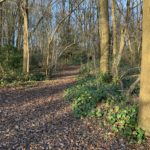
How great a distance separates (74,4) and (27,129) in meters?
13.0

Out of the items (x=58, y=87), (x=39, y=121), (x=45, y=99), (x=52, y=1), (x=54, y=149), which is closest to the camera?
(x=54, y=149)

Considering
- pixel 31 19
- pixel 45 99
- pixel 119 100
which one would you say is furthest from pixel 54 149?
pixel 31 19

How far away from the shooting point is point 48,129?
25.2ft

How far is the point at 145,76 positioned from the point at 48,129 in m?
2.37

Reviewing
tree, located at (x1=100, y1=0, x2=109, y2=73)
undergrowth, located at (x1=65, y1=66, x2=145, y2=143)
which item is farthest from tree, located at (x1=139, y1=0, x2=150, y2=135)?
tree, located at (x1=100, y1=0, x2=109, y2=73)

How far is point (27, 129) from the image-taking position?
761 centimetres

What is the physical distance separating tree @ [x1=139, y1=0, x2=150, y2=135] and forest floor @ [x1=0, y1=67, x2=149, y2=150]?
0.60 meters

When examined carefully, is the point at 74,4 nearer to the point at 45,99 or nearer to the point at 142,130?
the point at 45,99

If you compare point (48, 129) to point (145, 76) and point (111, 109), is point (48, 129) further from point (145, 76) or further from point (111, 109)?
point (145, 76)

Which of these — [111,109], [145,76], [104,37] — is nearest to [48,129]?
[111,109]

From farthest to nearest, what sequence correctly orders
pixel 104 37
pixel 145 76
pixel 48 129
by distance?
pixel 104 37 < pixel 48 129 < pixel 145 76

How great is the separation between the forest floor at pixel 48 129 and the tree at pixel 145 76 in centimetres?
60

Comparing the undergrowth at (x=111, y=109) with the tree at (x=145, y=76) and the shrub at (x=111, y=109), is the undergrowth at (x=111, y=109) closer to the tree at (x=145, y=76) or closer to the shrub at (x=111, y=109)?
the shrub at (x=111, y=109)

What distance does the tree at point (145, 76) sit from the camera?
282 inches
